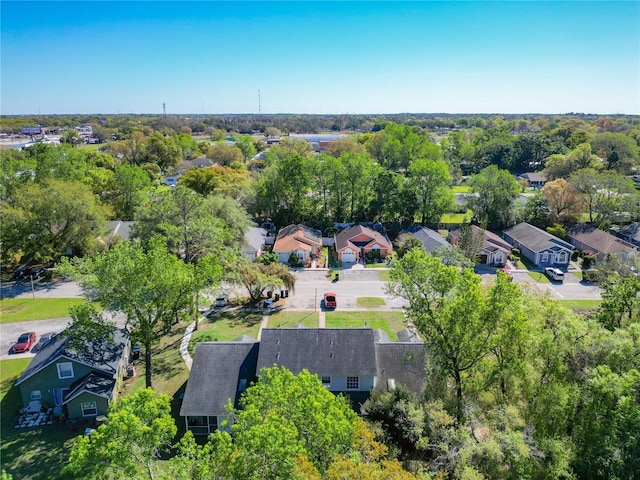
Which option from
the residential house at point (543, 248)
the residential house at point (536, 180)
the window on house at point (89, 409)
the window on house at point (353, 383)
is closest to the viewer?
the window on house at point (89, 409)

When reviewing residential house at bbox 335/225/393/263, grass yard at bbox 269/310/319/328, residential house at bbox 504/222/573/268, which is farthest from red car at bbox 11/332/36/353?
residential house at bbox 504/222/573/268

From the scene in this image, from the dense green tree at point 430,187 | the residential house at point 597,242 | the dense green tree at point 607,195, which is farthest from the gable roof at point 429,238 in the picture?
the dense green tree at point 607,195

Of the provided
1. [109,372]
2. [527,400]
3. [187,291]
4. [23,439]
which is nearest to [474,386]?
[527,400]

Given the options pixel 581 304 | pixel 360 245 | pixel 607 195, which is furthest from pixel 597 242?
pixel 360 245

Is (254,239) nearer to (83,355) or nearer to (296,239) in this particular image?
(296,239)

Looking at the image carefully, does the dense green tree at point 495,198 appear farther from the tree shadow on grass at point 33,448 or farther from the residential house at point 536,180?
the tree shadow on grass at point 33,448

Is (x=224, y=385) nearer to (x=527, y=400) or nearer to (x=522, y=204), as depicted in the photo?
(x=527, y=400)

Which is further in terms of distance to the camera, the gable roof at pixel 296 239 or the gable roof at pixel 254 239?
the gable roof at pixel 296 239
